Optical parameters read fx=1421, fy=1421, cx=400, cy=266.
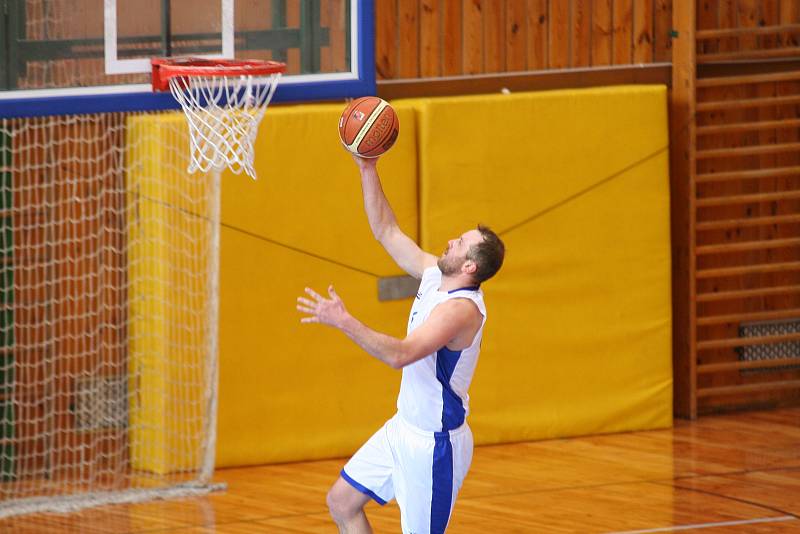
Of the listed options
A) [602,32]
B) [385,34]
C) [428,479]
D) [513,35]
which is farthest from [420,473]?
[602,32]

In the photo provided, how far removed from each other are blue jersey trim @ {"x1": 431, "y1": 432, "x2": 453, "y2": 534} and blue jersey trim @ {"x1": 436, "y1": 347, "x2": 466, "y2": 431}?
6cm

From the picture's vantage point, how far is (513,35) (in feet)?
28.2

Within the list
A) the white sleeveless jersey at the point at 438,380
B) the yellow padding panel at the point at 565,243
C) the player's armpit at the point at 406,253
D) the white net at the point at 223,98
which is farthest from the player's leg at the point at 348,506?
the yellow padding panel at the point at 565,243

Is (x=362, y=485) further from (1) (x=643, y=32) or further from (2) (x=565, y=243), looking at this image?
(1) (x=643, y=32)

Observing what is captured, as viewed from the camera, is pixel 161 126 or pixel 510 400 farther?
pixel 510 400

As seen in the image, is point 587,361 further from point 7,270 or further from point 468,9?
point 7,270

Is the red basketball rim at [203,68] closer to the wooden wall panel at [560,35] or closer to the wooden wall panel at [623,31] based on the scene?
the wooden wall panel at [560,35]

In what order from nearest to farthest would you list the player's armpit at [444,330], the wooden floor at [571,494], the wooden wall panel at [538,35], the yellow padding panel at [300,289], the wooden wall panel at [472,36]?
the player's armpit at [444,330] < the wooden floor at [571,494] < the yellow padding panel at [300,289] < the wooden wall panel at [472,36] < the wooden wall panel at [538,35]

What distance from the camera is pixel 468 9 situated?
8477 millimetres

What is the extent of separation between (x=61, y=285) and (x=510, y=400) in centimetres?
269

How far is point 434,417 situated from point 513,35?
13.1ft

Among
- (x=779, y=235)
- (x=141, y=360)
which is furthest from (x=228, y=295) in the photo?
(x=779, y=235)

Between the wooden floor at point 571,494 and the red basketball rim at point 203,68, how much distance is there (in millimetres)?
2183

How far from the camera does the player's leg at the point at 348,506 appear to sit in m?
5.29
